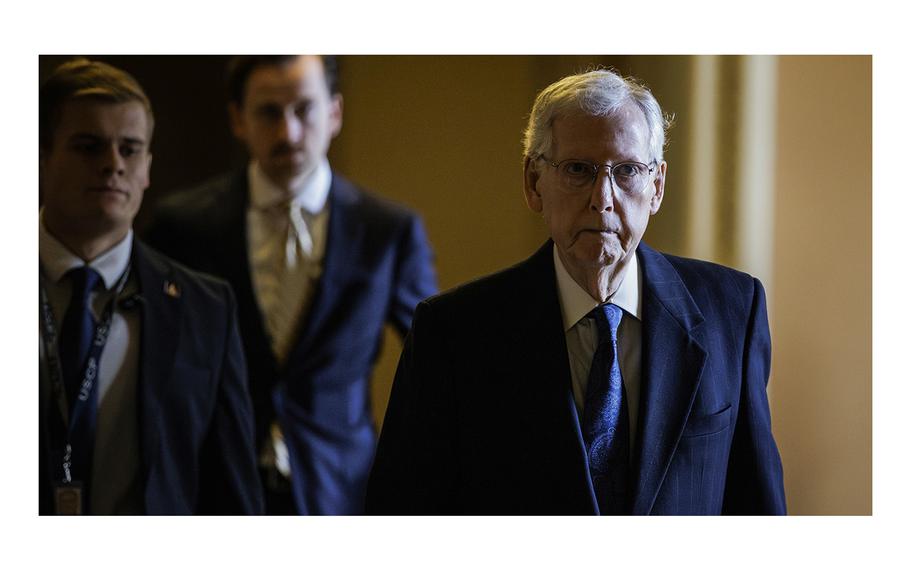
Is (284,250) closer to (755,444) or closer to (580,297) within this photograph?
(580,297)

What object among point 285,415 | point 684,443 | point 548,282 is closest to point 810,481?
point 684,443

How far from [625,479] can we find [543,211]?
0.63m

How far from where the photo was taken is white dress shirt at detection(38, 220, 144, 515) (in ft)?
8.82

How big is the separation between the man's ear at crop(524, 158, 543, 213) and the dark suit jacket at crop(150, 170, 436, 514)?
36cm

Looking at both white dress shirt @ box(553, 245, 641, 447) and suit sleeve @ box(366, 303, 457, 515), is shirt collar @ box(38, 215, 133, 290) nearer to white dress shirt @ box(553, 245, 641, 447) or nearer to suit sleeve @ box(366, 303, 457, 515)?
suit sleeve @ box(366, 303, 457, 515)

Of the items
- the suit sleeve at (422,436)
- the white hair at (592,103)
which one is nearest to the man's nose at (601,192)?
the white hair at (592,103)

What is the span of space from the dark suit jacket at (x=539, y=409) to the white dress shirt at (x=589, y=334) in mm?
20

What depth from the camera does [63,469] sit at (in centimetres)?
269

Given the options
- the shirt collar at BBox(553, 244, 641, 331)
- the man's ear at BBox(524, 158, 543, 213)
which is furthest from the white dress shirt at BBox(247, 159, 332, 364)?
the shirt collar at BBox(553, 244, 641, 331)

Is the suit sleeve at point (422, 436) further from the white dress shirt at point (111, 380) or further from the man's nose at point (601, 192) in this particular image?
the white dress shirt at point (111, 380)

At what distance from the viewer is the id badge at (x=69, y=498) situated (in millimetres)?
2695

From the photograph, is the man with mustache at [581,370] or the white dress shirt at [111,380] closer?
the man with mustache at [581,370]

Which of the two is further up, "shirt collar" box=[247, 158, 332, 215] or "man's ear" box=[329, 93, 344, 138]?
"man's ear" box=[329, 93, 344, 138]

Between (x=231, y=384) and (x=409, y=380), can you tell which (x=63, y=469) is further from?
(x=409, y=380)
